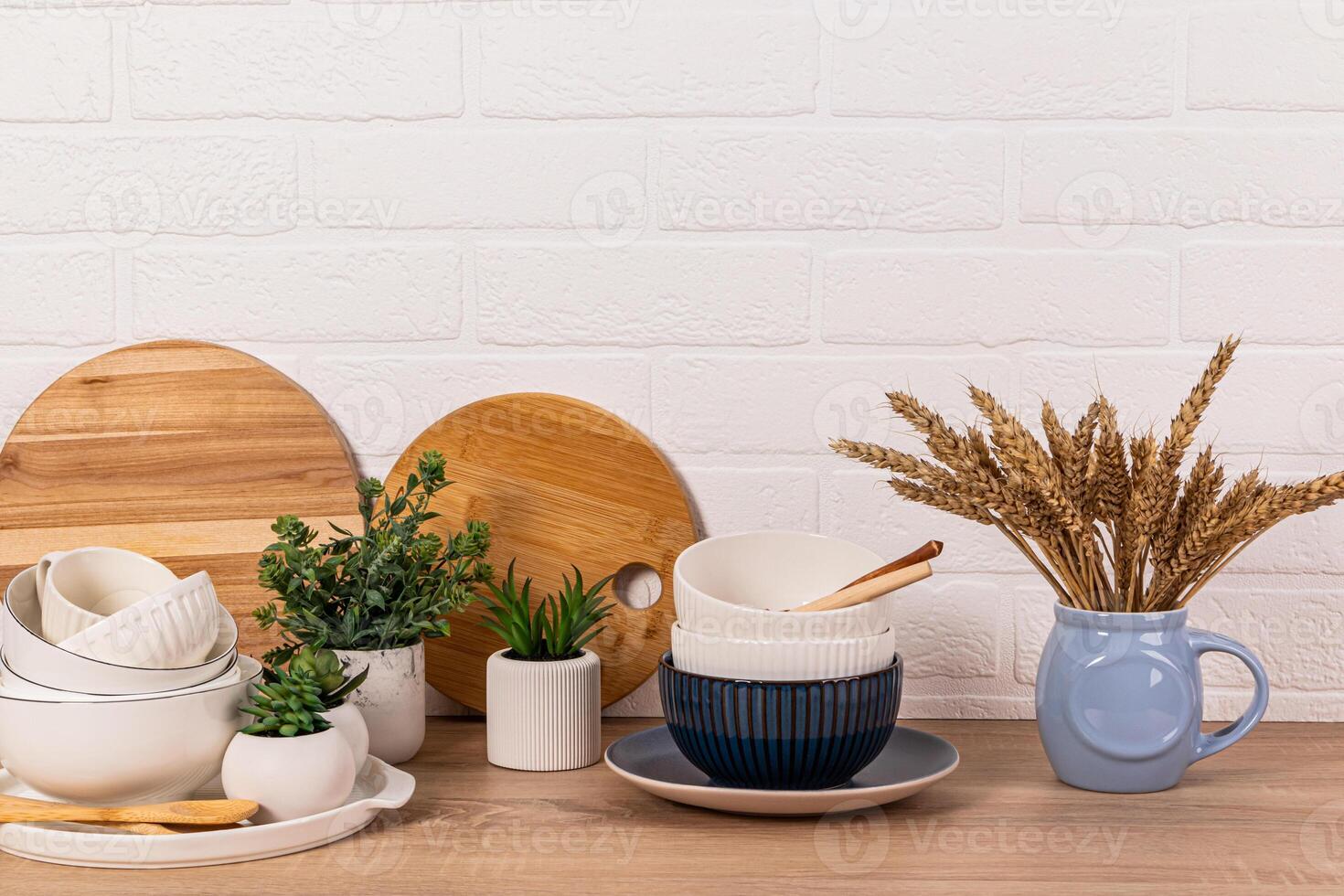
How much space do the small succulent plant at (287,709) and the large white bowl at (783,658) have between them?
27 centimetres

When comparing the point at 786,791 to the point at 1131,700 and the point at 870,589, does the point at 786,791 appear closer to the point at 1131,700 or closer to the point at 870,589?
the point at 870,589

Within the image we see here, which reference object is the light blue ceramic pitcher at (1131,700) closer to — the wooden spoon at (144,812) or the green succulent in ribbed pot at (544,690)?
the green succulent in ribbed pot at (544,690)

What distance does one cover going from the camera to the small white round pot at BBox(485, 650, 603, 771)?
0.92m

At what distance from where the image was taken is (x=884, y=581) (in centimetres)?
84

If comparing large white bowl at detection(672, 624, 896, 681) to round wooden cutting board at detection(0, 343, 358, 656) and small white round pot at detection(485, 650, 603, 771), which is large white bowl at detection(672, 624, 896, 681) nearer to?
small white round pot at detection(485, 650, 603, 771)

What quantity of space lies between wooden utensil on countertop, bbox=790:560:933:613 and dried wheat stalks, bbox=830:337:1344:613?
61 millimetres

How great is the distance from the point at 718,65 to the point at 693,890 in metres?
0.71

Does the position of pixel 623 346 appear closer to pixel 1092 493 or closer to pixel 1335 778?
pixel 1092 493

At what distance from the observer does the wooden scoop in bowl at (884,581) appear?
32.4 inches

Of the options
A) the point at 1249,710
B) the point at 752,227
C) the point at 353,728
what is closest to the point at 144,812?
the point at 353,728

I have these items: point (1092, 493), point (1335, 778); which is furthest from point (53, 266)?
point (1335, 778)

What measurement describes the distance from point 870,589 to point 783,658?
0.09 metres

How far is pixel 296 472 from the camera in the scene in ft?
3.51

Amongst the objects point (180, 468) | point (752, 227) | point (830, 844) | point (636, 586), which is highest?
point (752, 227)
